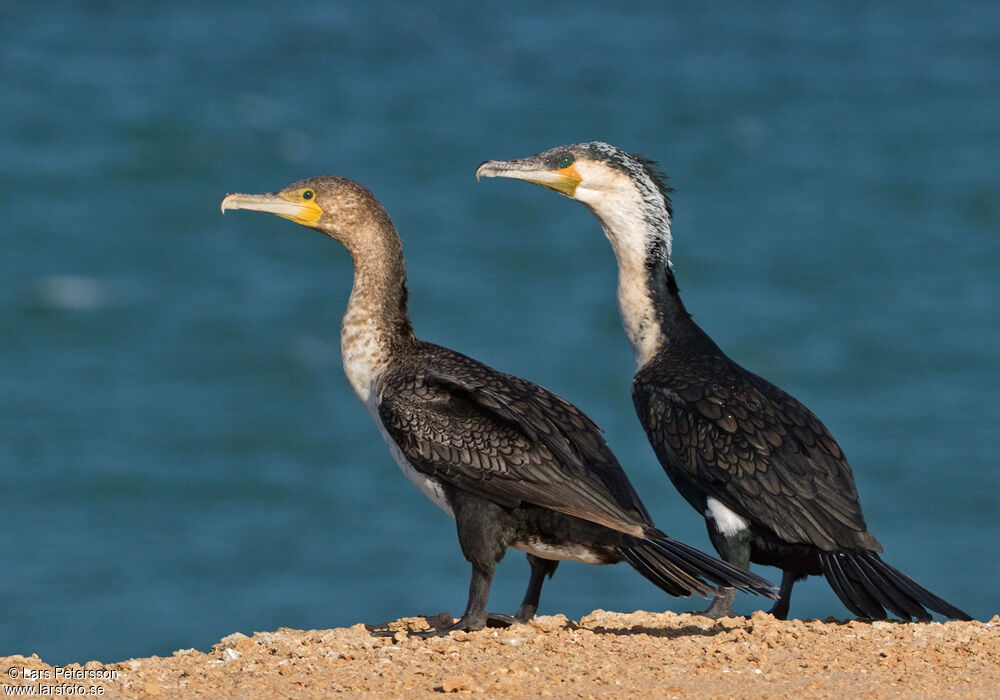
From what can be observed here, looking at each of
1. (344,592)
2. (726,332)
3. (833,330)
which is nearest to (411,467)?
(344,592)

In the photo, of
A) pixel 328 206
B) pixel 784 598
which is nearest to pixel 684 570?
pixel 784 598

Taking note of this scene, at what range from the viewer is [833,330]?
151 ft

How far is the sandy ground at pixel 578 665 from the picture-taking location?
700 centimetres

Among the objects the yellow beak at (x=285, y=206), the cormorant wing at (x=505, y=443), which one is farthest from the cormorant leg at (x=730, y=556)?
the yellow beak at (x=285, y=206)

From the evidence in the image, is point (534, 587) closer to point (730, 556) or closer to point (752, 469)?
point (730, 556)

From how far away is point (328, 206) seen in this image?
31.2 feet

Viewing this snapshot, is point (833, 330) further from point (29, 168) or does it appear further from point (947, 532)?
point (29, 168)

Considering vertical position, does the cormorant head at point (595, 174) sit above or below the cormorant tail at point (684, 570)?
above

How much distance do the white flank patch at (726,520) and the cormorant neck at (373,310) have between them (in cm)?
190

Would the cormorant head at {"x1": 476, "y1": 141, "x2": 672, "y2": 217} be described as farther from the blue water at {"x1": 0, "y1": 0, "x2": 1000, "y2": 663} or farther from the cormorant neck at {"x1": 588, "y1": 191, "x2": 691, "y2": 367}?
the blue water at {"x1": 0, "y1": 0, "x2": 1000, "y2": 663}

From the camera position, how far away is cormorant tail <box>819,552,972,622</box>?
325 inches

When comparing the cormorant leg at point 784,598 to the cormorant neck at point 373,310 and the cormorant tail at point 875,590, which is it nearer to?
the cormorant tail at point 875,590

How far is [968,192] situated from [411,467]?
49.4 metres

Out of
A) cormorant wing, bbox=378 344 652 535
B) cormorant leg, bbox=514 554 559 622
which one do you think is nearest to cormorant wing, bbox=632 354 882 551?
cormorant wing, bbox=378 344 652 535
